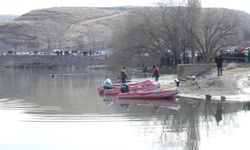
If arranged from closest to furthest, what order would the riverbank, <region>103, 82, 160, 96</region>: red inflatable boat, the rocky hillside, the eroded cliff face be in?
the riverbank
<region>103, 82, 160, 96</region>: red inflatable boat
the rocky hillside
the eroded cliff face

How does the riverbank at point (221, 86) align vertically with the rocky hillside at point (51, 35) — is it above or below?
below

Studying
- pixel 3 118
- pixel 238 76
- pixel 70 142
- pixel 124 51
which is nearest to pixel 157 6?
pixel 124 51

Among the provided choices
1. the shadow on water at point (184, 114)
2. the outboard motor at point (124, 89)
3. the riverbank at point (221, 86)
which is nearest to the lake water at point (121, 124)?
the shadow on water at point (184, 114)

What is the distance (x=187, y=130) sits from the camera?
2795cm

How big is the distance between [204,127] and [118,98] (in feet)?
45.3

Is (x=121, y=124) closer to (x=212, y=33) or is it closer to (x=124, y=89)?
(x=124, y=89)

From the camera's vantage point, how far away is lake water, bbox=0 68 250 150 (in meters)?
24.6

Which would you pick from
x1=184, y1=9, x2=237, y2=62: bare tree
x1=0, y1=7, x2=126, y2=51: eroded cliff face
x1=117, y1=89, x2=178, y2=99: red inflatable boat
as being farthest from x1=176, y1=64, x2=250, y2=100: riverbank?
x1=0, y1=7, x2=126, y2=51: eroded cliff face

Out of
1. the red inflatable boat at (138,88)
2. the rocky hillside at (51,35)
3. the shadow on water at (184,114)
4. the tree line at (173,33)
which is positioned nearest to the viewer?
the shadow on water at (184,114)

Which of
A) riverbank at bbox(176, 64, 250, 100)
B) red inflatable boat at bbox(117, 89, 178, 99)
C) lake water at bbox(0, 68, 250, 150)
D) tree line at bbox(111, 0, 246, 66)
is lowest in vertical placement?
lake water at bbox(0, 68, 250, 150)

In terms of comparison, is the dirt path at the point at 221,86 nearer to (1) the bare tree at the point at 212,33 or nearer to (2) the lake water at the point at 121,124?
(2) the lake water at the point at 121,124

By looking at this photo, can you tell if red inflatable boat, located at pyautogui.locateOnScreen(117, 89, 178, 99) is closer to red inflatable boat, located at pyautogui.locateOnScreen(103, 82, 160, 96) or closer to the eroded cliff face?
red inflatable boat, located at pyautogui.locateOnScreen(103, 82, 160, 96)

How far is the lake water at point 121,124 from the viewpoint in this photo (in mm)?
24578

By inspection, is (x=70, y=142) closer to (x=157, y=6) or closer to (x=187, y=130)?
(x=187, y=130)
